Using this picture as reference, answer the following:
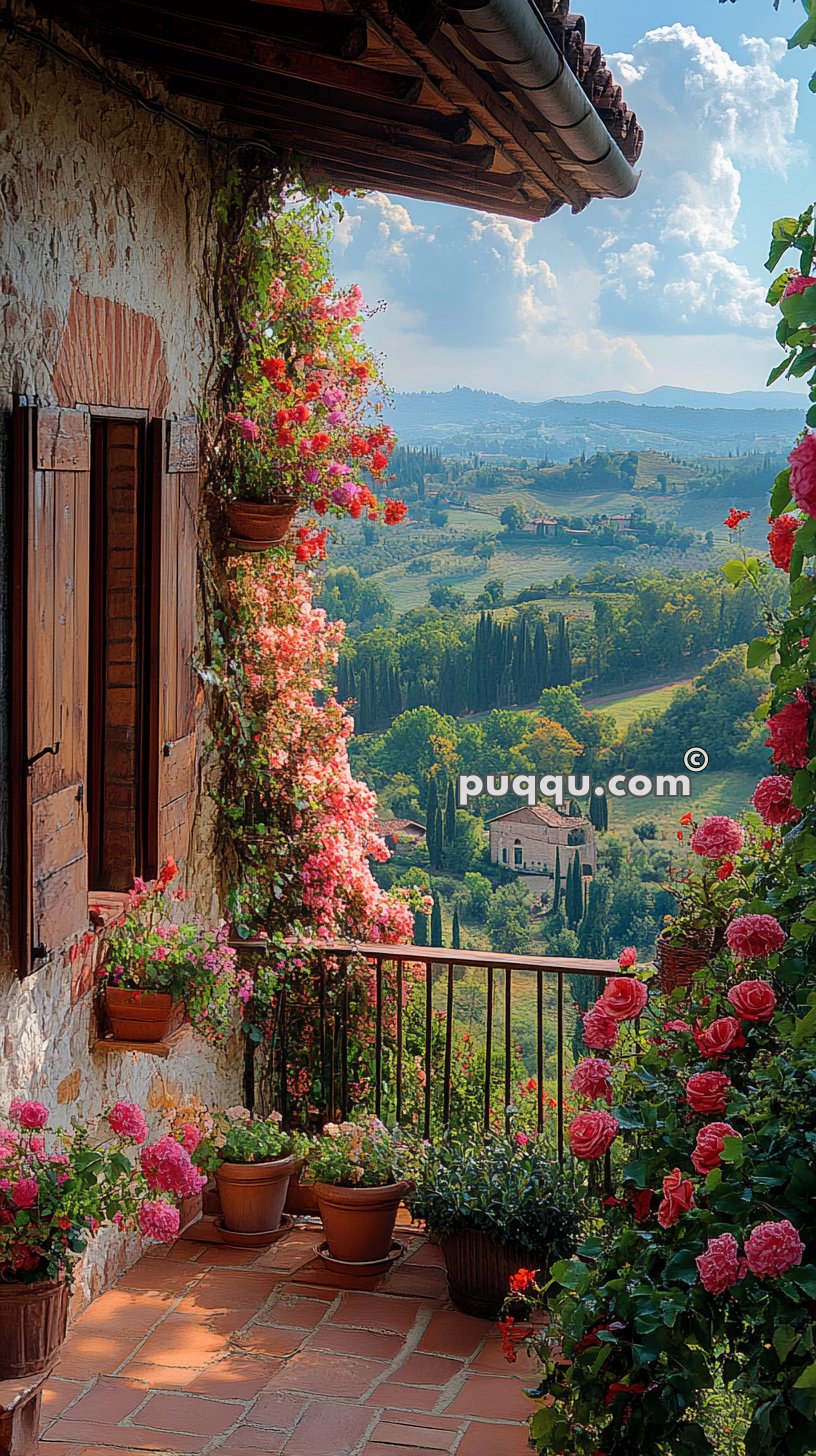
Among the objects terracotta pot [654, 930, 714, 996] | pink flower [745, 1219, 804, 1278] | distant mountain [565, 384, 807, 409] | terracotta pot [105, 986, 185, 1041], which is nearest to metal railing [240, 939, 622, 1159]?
terracotta pot [654, 930, 714, 996]

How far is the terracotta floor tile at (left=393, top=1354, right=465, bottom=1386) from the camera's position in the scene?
349 cm

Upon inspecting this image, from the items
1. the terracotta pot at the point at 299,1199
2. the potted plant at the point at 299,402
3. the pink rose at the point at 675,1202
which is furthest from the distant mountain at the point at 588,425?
the pink rose at the point at 675,1202

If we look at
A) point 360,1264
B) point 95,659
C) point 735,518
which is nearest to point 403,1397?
point 360,1264

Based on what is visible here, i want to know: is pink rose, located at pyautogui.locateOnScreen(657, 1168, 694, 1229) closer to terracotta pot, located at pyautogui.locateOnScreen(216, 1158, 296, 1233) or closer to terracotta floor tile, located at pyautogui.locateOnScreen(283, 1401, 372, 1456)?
terracotta floor tile, located at pyautogui.locateOnScreen(283, 1401, 372, 1456)

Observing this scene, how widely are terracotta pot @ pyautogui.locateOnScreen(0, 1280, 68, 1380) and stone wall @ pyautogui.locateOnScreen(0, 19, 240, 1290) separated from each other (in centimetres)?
44

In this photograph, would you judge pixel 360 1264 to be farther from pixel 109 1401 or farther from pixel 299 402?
pixel 299 402

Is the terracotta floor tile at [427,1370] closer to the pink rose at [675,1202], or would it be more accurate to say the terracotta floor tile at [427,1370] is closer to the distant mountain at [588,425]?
the pink rose at [675,1202]

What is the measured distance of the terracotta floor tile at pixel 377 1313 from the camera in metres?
3.80

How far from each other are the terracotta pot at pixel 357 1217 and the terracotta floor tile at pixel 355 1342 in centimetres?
29

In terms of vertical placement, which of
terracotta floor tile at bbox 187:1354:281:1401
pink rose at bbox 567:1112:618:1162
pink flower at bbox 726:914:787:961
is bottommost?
terracotta floor tile at bbox 187:1354:281:1401

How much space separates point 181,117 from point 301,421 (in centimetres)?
104

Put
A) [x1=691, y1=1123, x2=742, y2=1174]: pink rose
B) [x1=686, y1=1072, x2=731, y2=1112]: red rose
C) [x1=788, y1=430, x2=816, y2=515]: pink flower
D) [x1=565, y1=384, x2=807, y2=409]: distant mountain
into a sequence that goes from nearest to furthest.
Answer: [x1=788, y1=430, x2=816, y2=515]: pink flower
[x1=691, y1=1123, x2=742, y2=1174]: pink rose
[x1=686, y1=1072, x2=731, y2=1112]: red rose
[x1=565, y1=384, x2=807, y2=409]: distant mountain

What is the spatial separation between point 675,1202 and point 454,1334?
2.02 metres

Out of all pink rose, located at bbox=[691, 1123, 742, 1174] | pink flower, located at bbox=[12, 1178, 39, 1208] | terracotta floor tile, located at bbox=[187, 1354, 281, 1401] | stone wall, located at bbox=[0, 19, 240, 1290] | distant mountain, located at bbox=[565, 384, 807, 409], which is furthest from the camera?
distant mountain, located at bbox=[565, 384, 807, 409]
